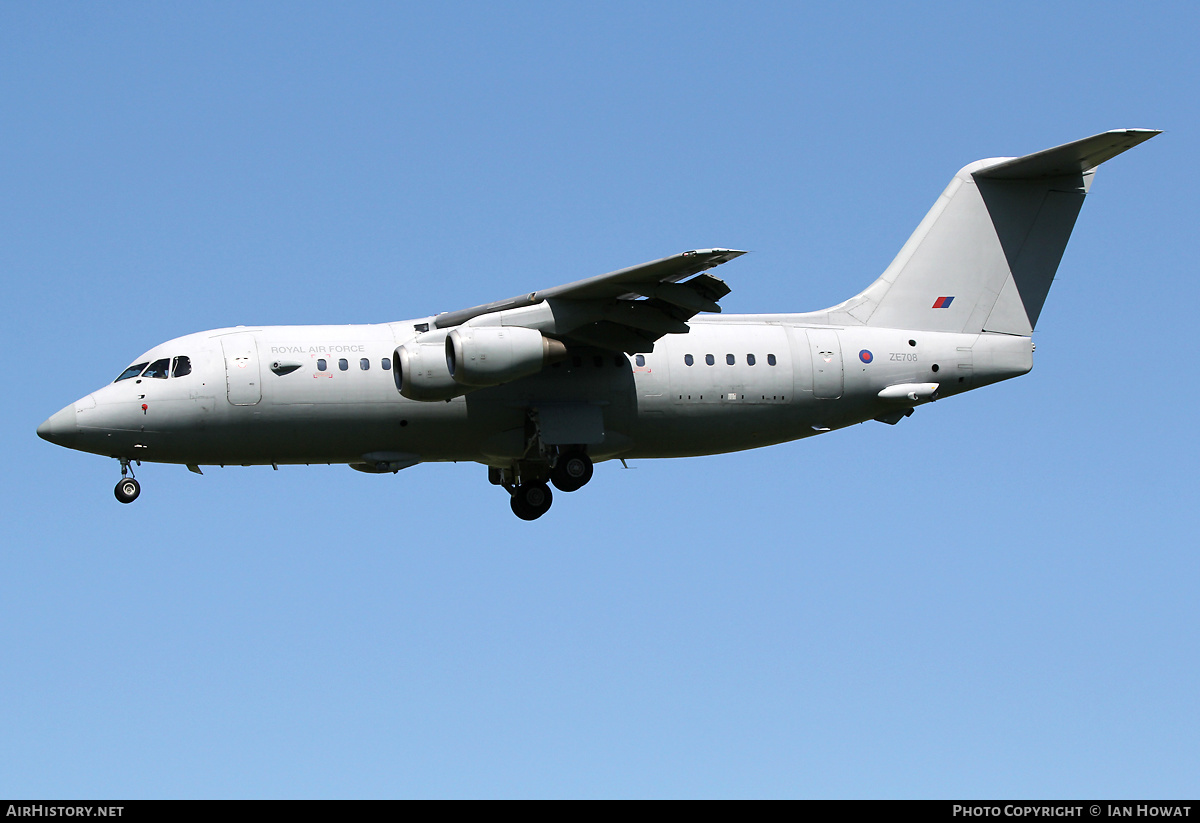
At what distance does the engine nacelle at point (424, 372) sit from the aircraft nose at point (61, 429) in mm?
4238

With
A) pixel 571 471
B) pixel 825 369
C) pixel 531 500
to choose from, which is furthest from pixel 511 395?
pixel 825 369

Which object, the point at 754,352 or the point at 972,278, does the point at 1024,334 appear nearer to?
the point at 972,278

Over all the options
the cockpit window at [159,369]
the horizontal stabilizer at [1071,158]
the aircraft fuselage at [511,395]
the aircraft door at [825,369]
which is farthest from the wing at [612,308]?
the horizontal stabilizer at [1071,158]

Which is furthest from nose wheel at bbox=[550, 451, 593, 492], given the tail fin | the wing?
the tail fin

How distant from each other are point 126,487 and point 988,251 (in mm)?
12811

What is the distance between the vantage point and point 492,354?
802 inches

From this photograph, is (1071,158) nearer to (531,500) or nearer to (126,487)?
(531,500)

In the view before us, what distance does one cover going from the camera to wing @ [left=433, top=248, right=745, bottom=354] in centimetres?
2069

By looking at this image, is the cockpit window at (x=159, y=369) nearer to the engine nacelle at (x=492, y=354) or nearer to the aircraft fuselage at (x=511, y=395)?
the aircraft fuselage at (x=511, y=395)

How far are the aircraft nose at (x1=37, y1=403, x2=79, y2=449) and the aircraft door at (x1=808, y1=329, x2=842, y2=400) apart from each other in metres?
9.91
